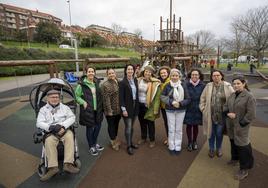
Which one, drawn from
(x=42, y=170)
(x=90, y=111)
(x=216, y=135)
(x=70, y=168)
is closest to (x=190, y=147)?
(x=216, y=135)

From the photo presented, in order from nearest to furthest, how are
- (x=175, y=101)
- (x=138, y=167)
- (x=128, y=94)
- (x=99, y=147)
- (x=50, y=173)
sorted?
(x=50, y=173) < (x=138, y=167) < (x=175, y=101) < (x=128, y=94) < (x=99, y=147)

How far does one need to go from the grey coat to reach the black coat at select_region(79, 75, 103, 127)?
228cm

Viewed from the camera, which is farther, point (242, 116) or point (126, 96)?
point (126, 96)

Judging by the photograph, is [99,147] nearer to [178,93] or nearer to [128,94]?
[128,94]

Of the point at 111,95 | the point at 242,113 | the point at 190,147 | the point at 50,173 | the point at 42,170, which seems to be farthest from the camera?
the point at 190,147

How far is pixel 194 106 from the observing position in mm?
3844

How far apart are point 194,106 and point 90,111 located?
1986 millimetres

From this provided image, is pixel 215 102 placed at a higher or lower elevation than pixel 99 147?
higher

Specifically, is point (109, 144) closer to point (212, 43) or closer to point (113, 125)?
point (113, 125)

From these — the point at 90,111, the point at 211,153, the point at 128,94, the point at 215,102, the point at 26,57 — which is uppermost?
the point at 26,57

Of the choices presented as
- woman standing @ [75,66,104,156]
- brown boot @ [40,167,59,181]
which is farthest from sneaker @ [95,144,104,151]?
brown boot @ [40,167,59,181]

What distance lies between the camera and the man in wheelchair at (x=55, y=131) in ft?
10.0

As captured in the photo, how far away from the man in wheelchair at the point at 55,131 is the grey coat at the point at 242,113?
2.57m

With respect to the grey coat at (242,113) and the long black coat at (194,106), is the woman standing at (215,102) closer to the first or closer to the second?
the long black coat at (194,106)
